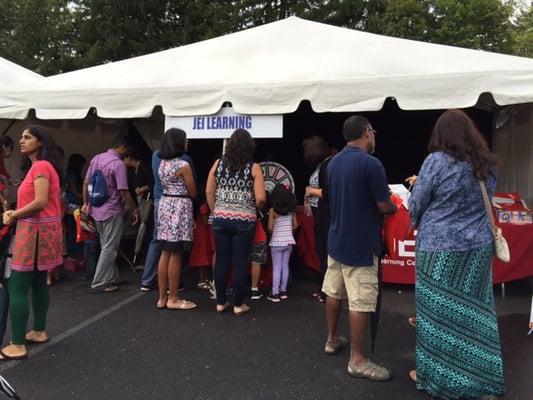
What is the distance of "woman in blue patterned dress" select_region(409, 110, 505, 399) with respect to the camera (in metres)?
2.70

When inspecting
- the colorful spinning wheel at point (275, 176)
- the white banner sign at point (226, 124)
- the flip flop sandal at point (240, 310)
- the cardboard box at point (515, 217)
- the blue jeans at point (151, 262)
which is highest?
the white banner sign at point (226, 124)

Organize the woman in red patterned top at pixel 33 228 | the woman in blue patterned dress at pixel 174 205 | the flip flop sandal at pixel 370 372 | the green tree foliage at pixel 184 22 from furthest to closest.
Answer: the green tree foliage at pixel 184 22
the woman in blue patterned dress at pixel 174 205
the woman in red patterned top at pixel 33 228
the flip flop sandal at pixel 370 372

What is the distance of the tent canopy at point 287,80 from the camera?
4410 millimetres

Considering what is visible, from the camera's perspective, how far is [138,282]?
5602 millimetres

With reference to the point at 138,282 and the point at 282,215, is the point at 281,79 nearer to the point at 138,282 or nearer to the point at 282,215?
the point at 282,215

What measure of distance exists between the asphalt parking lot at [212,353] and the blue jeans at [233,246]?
1.35ft

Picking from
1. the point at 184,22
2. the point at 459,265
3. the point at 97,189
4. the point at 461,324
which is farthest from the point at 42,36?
the point at 461,324

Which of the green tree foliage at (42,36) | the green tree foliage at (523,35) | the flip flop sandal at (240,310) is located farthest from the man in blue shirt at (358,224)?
the green tree foliage at (523,35)

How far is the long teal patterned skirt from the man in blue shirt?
14.4 inches

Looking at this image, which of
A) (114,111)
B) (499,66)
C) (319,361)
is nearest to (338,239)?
(319,361)

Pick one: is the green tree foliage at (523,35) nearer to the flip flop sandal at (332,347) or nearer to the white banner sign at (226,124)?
the white banner sign at (226,124)

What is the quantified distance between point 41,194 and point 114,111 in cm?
217

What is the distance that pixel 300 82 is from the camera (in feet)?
15.4

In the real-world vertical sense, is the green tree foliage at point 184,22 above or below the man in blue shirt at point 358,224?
above
